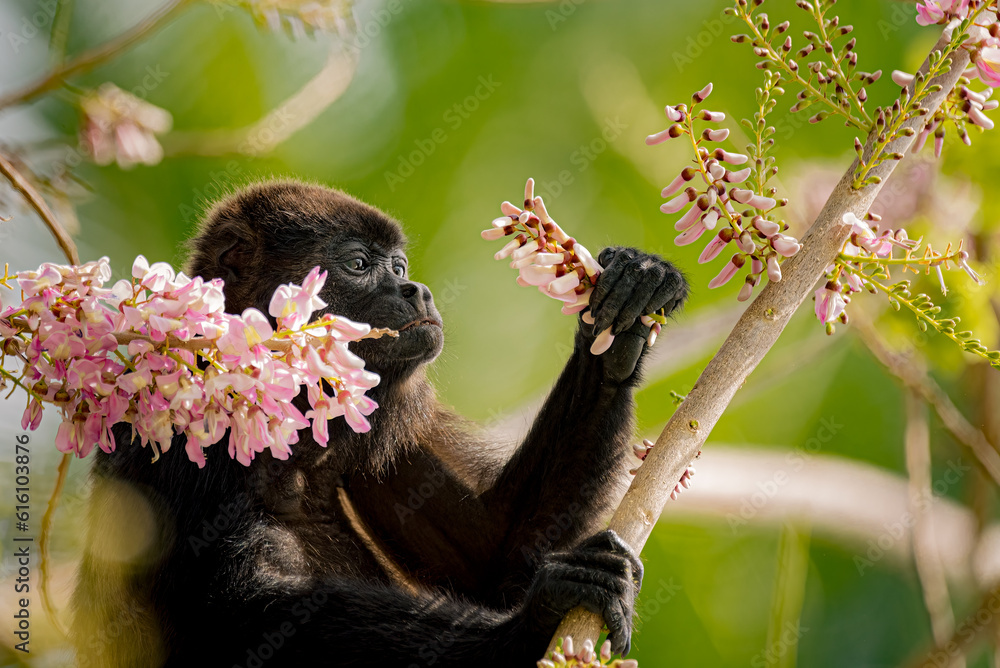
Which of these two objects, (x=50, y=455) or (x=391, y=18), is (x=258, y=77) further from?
(x=50, y=455)

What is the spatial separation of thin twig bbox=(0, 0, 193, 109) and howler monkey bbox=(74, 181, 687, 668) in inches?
26.4

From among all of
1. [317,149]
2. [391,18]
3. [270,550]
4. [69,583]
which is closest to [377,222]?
[270,550]

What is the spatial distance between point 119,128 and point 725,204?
2.48 meters

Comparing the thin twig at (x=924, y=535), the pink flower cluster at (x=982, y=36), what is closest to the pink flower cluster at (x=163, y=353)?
the pink flower cluster at (x=982, y=36)

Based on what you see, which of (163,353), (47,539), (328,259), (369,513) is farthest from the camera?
(369,513)

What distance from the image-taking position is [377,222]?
11.1ft

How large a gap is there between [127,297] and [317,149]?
15.4ft

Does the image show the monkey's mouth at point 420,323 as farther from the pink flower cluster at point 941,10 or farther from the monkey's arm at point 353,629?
the pink flower cluster at point 941,10

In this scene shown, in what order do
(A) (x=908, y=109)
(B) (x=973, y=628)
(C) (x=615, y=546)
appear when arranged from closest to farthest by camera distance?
1. (A) (x=908, y=109)
2. (C) (x=615, y=546)
3. (B) (x=973, y=628)

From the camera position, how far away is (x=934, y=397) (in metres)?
3.95

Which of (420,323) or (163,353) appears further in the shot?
(420,323)

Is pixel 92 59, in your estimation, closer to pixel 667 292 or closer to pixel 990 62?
pixel 667 292

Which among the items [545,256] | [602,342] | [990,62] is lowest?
[602,342]

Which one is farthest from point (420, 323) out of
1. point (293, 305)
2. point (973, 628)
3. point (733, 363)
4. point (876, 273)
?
point (973, 628)
